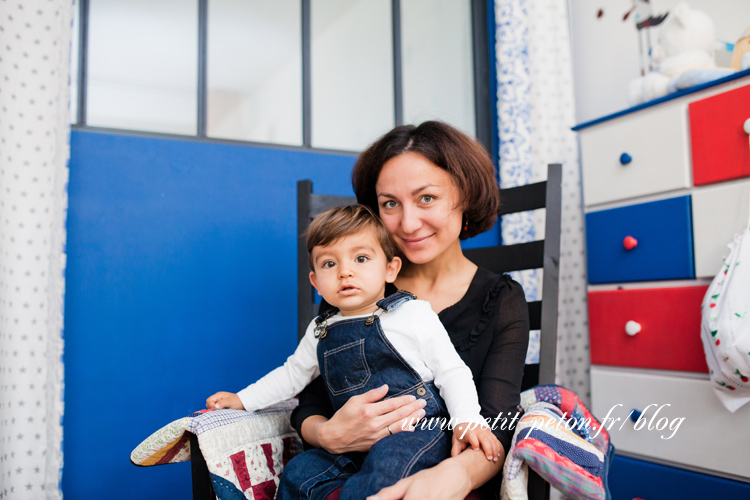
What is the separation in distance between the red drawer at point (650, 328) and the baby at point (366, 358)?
38.0 inches

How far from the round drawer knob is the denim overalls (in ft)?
3.26

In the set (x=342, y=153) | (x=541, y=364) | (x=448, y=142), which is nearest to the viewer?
(x=448, y=142)

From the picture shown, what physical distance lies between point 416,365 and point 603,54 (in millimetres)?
1990

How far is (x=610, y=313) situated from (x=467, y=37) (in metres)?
1.49

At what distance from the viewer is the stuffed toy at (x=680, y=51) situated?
5.99 feet

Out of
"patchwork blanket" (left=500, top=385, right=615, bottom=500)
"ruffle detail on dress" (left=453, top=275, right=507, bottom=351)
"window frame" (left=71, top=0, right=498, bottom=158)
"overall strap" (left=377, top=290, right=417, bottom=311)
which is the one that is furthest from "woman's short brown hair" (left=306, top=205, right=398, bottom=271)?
"window frame" (left=71, top=0, right=498, bottom=158)

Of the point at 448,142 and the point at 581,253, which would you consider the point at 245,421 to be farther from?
the point at 581,253

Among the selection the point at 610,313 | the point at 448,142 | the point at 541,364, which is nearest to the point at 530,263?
the point at 541,364

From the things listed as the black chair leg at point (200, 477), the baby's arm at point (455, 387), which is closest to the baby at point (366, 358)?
the baby's arm at point (455, 387)

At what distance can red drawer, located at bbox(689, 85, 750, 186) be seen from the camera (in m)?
1.55

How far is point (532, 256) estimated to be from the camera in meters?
1.46

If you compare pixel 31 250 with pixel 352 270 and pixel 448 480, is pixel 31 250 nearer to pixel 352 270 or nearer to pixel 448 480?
pixel 352 270

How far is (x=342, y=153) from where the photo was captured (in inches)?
89.1

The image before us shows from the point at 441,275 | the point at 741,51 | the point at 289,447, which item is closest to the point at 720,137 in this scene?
the point at 741,51
